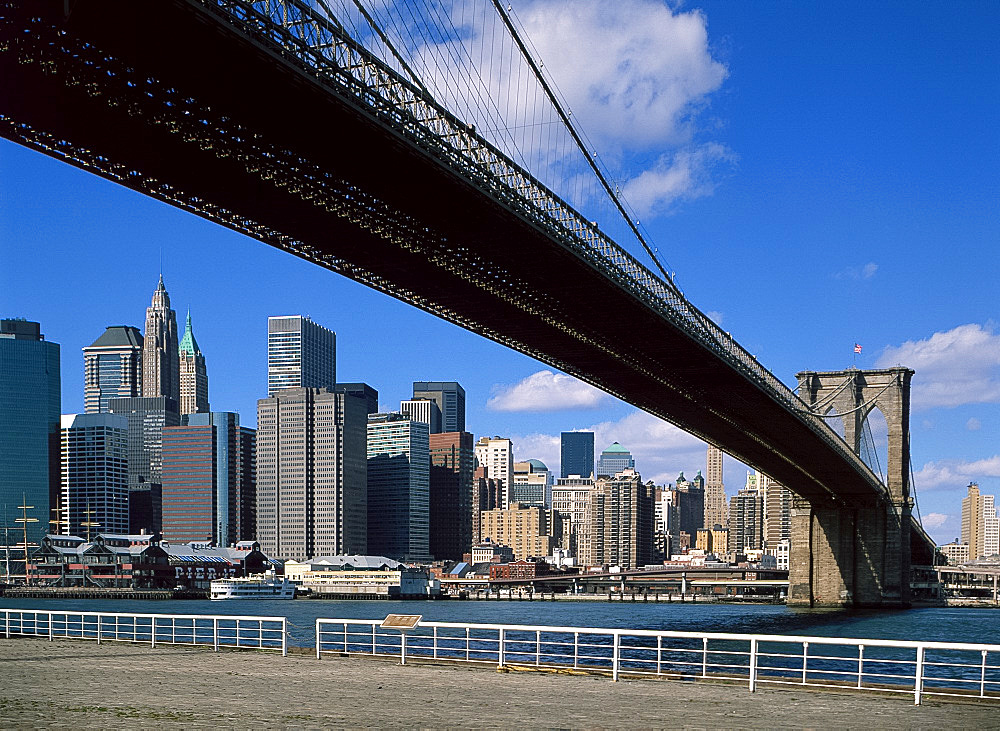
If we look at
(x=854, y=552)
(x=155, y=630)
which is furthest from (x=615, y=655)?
(x=854, y=552)

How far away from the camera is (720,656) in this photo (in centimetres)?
4766

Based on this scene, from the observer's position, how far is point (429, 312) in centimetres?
4556

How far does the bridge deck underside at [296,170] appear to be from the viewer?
80.0ft

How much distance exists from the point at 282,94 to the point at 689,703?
49.3ft

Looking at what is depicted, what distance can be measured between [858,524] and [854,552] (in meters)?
2.42

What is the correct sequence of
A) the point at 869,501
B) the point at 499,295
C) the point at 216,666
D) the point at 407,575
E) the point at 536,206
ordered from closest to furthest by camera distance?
1. the point at 216,666
2. the point at 536,206
3. the point at 499,295
4. the point at 869,501
5. the point at 407,575

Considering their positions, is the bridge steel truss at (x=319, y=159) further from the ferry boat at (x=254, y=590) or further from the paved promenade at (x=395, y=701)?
the ferry boat at (x=254, y=590)

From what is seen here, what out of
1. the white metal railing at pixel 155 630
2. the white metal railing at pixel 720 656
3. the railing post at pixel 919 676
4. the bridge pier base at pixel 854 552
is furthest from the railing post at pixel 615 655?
the bridge pier base at pixel 854 552

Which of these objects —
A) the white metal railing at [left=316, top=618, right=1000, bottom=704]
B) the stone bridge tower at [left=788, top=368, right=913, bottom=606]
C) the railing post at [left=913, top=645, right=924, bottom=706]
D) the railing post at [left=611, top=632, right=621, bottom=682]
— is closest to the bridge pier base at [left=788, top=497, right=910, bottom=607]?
the stone bridge tower at [left=788, top=368, right=913, bottom=606]

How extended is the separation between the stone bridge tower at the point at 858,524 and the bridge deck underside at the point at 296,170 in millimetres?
53618

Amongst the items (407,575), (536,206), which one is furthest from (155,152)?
(407,575)

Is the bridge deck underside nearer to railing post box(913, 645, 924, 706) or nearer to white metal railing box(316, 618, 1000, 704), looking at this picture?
white metal railing box(316, 618, 1000, 704)

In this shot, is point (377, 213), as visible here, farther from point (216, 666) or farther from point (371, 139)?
point (216, 666)

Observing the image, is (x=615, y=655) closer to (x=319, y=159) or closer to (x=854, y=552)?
(x=319, y=159)
